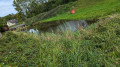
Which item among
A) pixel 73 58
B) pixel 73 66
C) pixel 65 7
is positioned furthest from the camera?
Answer: pixel 65 7

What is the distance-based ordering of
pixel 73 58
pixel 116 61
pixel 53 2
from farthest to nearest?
pixel 53 2 < pixel 73 58 < pixel 116 61

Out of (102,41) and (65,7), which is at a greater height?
(65,7)

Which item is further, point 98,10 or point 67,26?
point 98,10

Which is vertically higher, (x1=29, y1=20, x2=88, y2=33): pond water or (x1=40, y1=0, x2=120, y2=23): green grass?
(x1=40, y1=0, x2=120, y2=23): green grass

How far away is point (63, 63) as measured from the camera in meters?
3.75

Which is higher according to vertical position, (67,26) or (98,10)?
(98,10)

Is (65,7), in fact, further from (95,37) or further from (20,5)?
(95,37)

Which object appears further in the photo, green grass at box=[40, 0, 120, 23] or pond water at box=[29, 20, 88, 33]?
green grass at box=[40, 0, 120, 23]

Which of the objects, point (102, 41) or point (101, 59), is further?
point (102, 41)

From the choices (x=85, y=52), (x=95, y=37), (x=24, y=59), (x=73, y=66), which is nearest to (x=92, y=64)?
(x=73, y=66)

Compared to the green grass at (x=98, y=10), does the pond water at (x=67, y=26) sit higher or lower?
lower

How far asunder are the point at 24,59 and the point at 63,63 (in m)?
1.93

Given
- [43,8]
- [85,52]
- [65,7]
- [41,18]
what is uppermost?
[43,8]

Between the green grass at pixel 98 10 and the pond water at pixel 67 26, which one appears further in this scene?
the green grass at pixel 98 10
